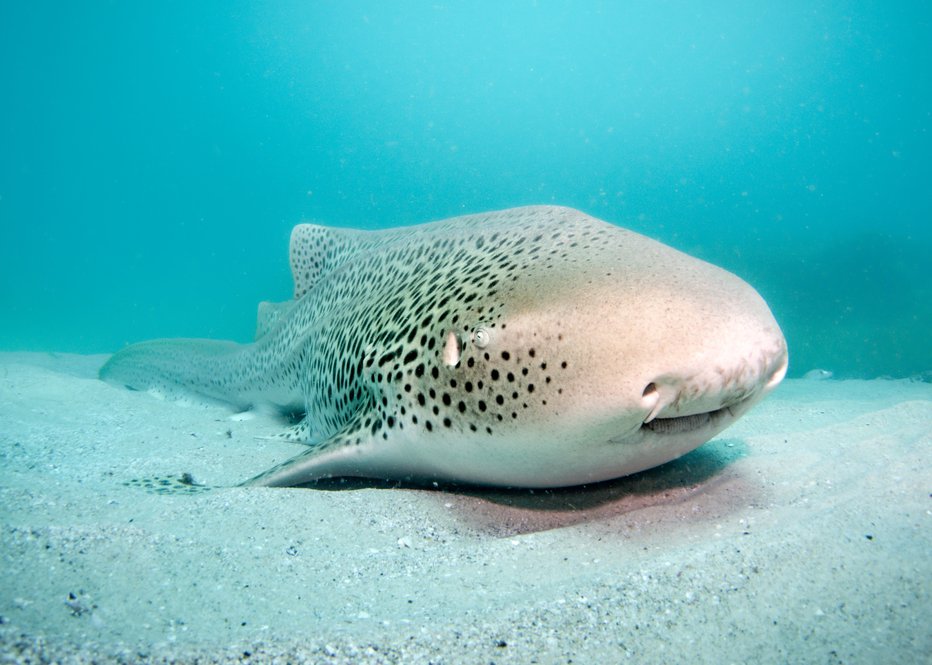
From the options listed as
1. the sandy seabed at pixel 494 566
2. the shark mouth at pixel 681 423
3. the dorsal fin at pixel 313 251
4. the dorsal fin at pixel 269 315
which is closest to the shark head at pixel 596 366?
the shark mouth at pixel 681 423

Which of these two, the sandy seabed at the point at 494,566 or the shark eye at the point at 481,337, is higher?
the shark eye at the point at 481,337

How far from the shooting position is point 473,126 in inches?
4513

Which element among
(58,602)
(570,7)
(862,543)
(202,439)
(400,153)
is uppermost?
(570,7)

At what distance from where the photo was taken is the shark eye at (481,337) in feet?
8.36

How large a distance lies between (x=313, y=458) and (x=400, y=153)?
12244 cm

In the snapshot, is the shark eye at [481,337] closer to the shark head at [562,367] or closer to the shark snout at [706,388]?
the shark head at [562,367]

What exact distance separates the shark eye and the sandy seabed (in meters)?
0.95

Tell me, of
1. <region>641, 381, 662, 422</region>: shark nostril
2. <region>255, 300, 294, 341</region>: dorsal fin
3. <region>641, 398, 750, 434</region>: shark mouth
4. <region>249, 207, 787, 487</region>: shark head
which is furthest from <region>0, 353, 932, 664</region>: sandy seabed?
<region>255, 300, 294, 341</region>: dorsal fin

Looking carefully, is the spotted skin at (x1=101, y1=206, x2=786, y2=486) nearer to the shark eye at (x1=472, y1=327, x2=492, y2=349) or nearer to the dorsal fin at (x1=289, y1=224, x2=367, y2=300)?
the shark eye at (x1=472, y1=327, x2=492, y2=349)

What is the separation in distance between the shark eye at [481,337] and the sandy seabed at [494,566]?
95 cm

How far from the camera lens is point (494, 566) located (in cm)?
219


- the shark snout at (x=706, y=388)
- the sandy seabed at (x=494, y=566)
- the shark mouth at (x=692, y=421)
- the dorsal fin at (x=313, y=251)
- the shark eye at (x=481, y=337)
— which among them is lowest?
the sandy seabed at (x=494, y=566)

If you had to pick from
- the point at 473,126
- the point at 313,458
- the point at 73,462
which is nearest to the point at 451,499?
the point at 313,458

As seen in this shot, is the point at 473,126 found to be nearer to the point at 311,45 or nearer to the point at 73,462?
the point at 311,45
